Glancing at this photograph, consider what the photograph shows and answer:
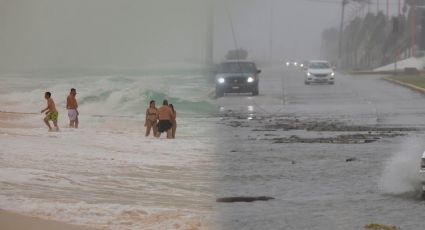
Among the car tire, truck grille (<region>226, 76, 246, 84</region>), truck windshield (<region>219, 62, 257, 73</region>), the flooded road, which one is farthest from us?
truck windshield (<region>219, 62, 257, 73</region>)

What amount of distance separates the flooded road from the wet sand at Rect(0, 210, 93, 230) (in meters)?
1.55

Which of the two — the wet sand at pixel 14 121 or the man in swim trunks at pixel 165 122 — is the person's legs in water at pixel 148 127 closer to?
the man in swim trunks at pixel 165 122

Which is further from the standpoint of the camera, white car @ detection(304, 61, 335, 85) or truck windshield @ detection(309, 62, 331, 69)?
truck windshield @ detection(309, 62, 331, 69)

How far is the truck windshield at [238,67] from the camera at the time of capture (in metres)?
41.8

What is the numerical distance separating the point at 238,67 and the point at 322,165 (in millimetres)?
27491

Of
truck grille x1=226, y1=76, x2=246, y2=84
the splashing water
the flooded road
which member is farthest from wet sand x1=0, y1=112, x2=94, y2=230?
truck grille x1=226, y1=76, x2=246, y2=84

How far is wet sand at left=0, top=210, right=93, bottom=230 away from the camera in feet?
28.9

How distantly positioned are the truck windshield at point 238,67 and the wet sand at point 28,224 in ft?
107

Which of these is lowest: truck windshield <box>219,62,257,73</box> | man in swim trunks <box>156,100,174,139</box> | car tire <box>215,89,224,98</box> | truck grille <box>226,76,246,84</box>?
car tire <box>215,89,224,98</box>

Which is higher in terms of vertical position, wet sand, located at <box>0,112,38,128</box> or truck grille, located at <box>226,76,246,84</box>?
truck grille, located at <box>226,76,246,84</box>

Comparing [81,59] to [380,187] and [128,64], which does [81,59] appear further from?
[380,187]

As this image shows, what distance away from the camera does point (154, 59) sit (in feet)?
188

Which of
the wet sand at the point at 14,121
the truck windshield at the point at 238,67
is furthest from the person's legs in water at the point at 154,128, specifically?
the truck windshield at the point at 238,67

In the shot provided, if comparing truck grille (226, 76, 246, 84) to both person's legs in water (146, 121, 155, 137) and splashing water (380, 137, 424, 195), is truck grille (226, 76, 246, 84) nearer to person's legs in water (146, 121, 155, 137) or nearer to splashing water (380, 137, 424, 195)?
person's legs in water (146, 121, 155, 137)
